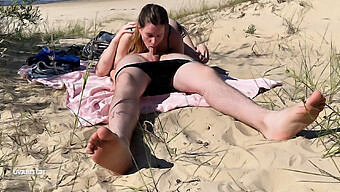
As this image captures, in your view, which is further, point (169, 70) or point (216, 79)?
point (169, 70)

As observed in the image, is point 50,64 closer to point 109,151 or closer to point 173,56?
point 173,56

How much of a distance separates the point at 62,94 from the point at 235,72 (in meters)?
1.60

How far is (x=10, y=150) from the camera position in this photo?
9.51 feet

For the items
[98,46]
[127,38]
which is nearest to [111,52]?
[127,38]

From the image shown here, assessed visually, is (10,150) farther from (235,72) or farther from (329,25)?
(329,25)

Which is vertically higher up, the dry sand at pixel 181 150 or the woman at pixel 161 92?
the woman at pixel 161 92

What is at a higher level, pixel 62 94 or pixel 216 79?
pixel 216 79

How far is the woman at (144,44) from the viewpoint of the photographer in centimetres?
339

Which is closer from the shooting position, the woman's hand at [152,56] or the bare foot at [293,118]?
the bare foot at [293,118]

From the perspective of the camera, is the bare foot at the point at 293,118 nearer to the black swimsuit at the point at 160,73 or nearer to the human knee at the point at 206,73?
the human knee at the point at 206,73

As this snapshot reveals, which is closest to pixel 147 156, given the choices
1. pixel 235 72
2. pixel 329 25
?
pixel 235 72

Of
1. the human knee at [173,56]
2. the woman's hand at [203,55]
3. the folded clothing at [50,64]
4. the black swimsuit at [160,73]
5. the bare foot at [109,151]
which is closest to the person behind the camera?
the bare foot at [109,151]

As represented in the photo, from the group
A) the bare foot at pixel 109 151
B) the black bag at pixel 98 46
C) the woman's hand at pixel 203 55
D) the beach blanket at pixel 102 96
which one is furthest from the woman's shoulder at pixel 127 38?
the bare foot at pixel 109 151

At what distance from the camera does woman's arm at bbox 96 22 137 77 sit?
146 inches
